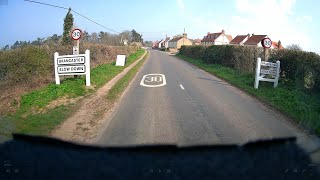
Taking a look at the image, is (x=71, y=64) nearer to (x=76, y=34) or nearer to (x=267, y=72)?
(x=76, y=34)

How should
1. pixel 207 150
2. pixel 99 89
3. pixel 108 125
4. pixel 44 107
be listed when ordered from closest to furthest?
1. pixel 207 150
2. pixel 108 125
3. pixel 44 107
4. pixel 99 89

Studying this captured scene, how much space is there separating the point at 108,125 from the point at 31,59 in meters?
9.11

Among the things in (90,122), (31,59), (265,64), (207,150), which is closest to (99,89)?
(31,59)

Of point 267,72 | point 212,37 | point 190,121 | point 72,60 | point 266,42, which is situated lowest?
point 190,121

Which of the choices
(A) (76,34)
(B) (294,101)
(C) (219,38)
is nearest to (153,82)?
(A) (76,34)

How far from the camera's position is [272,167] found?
479 centimetres

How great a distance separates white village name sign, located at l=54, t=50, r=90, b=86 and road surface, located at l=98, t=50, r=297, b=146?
8.66 ft

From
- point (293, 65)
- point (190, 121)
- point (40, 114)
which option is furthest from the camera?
point (293, 65)

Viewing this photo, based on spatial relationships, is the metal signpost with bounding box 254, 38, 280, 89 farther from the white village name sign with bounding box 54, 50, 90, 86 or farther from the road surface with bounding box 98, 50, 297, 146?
the white village name sign with bounding box 54, 50, 90, 86

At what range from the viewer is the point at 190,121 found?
28.3ft

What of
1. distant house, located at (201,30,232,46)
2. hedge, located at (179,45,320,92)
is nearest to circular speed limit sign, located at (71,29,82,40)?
hedge, located at (179,45,320,92)

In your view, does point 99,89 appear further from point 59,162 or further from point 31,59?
point 59,162

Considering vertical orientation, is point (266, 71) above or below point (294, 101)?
above

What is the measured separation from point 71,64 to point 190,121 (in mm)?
7561
